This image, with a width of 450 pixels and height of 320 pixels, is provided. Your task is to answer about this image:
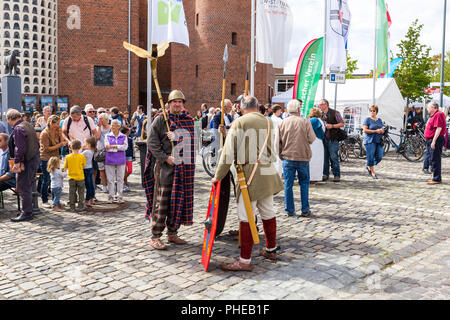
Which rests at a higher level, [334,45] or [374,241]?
[334,45]

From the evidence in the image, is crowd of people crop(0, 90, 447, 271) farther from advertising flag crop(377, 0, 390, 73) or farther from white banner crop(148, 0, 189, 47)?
advertising flag crop(377, 0, 390, 73)

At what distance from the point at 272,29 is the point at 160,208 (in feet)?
25.2

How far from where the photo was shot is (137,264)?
5.07 meters

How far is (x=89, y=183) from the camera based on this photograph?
8297 mm

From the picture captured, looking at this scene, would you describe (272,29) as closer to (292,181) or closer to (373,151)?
(373,151)

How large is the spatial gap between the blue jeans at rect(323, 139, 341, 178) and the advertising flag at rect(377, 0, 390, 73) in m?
8.17

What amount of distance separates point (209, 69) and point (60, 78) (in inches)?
415

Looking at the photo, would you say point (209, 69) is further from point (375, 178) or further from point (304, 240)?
point (304, 240)

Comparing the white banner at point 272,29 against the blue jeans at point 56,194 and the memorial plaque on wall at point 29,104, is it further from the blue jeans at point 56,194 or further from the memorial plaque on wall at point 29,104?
the memorial plaque on wall at point 29,104

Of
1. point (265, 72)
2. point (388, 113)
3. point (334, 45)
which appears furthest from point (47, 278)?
point (265, 72)

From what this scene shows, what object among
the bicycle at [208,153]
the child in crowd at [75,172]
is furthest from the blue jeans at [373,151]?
the child in crowd at [75,172]

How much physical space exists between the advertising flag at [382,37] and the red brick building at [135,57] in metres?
13.3

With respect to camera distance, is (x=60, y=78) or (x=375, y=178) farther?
(x=60, y=78)

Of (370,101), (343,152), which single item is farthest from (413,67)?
(343,152)
